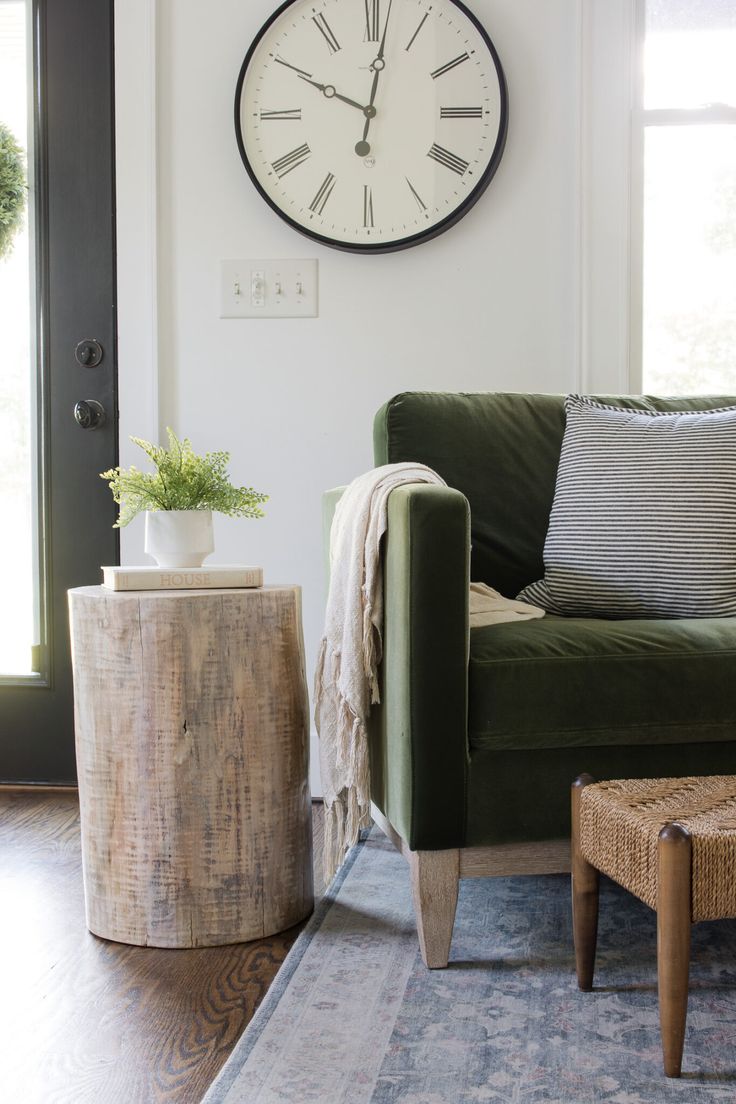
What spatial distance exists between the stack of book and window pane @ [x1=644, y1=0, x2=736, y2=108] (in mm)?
1655

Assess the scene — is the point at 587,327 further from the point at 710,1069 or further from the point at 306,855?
the point at 710,1069

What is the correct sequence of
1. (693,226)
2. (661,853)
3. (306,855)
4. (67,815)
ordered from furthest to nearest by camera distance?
(693,226)
(67,815)
(306,855)
(661,853)

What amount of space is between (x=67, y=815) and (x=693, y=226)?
6.72ft

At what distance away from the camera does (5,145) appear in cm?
251

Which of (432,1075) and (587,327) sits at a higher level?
(587,327)

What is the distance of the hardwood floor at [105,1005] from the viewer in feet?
3.92

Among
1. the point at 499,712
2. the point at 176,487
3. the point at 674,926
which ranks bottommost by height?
the point at 674,926

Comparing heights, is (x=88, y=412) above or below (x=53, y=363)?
below

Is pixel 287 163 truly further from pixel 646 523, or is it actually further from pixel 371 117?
pixel 646 523

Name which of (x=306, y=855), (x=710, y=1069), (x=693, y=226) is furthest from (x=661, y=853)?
(x=693, y=226)

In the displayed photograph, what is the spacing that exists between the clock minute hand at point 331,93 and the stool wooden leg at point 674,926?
191 centimetres

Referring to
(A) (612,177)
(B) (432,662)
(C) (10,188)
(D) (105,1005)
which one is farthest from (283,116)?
(D) (105,1005)

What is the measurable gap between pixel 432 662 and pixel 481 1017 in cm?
47

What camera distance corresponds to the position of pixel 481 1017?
1.33 m
